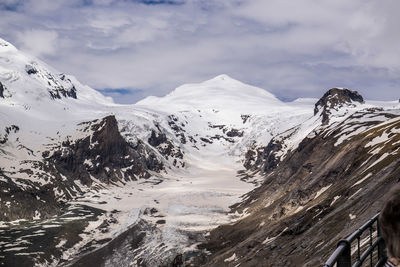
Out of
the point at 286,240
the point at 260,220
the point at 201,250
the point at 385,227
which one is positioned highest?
the point at 385,227

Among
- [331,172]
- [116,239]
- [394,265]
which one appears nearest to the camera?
[394,265]

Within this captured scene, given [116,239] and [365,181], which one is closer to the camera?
[365,181]

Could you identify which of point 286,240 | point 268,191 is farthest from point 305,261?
point 268,191

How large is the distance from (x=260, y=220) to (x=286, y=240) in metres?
54.7

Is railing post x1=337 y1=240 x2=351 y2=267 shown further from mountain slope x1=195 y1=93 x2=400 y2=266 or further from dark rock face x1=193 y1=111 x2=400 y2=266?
mountain slope x1=195 y1=93 x2=400 y2=266

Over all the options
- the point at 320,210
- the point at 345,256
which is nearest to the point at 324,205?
the point at 320,210

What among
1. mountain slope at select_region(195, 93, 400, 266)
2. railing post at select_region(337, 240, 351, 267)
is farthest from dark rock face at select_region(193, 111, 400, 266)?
railing post at select_region(337, 240, 351, 267)

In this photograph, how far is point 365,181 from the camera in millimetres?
80688

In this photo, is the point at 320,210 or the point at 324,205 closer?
the point at 320,210

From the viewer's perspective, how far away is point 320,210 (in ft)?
285

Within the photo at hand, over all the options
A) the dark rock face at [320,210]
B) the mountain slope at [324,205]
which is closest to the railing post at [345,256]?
the dark rock face at [320,210]

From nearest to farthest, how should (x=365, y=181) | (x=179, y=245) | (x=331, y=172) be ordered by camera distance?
(x=365, y=181) → (x=331, y=172) → (x=179, y=245)

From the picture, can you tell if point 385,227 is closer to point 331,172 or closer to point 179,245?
point 331,172

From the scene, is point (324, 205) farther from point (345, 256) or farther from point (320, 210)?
point (345, 256)
